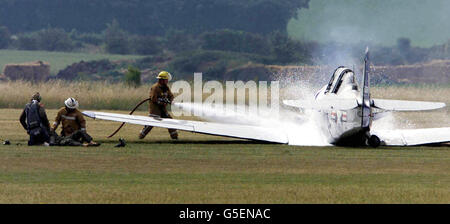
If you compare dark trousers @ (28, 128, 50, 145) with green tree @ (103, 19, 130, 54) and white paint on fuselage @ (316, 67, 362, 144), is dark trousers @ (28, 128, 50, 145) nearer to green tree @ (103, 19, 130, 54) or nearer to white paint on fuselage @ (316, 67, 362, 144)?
white paint on fuselage @ (316, 67, 362, 144)

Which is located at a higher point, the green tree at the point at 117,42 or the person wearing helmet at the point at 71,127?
the green tree at the point at 117,42

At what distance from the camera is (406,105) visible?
20500 millimetres

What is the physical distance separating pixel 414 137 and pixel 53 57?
49030mm

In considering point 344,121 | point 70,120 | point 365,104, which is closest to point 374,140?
point 344,121

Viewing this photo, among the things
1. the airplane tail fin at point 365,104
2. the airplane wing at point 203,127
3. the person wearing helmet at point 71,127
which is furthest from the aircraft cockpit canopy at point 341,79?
the person wearing helmet at point 71,127

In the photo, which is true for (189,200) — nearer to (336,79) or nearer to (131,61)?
(336,79)

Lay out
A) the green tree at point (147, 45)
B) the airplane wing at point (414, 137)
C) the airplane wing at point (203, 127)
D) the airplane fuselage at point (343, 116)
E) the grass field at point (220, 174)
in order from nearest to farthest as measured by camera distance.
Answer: the grass field at point (220, 174), the airplane fuselage at point (343, 116), the airplane wing at point (203, 127), the airplane wing at point (414, 137), the green tree at point (147, 45)

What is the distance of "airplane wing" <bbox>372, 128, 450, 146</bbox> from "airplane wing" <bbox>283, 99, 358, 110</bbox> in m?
2.77

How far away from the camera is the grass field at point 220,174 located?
14859 mm

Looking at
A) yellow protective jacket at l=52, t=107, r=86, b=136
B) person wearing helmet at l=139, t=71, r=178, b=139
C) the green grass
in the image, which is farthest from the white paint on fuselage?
the green grass

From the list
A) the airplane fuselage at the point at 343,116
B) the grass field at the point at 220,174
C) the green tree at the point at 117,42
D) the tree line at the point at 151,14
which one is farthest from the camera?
the green tree at the point at 117,42

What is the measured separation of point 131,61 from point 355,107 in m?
42.8

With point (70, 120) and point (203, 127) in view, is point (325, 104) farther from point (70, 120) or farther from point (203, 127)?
point (70, 120)

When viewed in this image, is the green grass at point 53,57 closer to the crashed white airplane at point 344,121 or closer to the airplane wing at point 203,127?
the airplane wing at point 203,127
